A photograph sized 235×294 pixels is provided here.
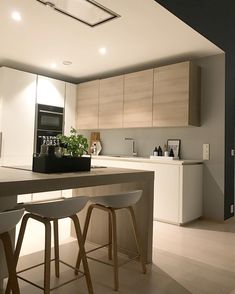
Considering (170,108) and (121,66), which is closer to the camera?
(170,108)

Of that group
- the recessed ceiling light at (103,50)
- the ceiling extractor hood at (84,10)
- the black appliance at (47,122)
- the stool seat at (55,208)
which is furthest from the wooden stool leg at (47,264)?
the black appliance at (47,122)

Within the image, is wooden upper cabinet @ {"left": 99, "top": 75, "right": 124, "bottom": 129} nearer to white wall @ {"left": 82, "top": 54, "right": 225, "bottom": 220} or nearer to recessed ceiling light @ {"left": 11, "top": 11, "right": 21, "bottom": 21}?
white wall @ {"left": 82, "top": 54, "right": 225, "bottom": 220}

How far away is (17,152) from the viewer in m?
4.59

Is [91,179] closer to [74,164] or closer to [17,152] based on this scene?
[74,164]

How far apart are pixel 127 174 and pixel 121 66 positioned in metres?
2.93

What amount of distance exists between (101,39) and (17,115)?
6.48 feet

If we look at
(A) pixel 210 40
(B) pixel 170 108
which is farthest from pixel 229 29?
(B) pixel 170 108

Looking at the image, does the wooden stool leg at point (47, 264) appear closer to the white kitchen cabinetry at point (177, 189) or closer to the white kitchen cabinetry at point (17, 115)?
the white kitchen cabinetry at point (177, 189)

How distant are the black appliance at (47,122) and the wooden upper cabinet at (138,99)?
134cm

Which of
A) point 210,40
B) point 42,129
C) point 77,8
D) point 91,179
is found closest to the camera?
point 91,179

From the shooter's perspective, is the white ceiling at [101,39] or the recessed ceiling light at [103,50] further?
the recessed ceiling light at [103,50]

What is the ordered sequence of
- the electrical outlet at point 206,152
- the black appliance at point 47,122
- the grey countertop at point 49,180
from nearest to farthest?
the grey countertop at point 49,180, the electrical outlet at point 206,152, the black appliance at point 47,122

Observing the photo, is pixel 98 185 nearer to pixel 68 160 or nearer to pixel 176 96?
pixel 68 160

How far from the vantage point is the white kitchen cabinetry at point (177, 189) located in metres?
3.72
